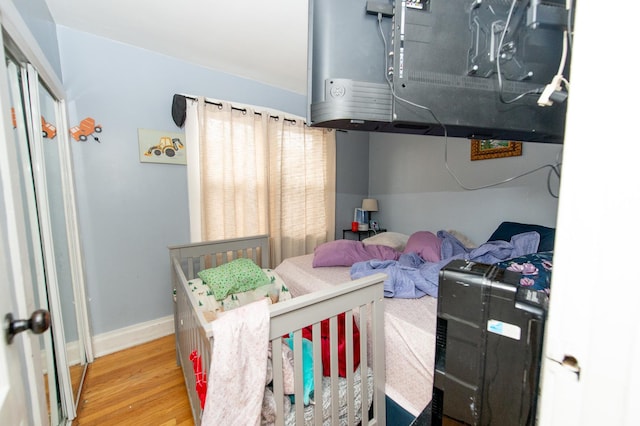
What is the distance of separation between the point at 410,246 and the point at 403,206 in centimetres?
121

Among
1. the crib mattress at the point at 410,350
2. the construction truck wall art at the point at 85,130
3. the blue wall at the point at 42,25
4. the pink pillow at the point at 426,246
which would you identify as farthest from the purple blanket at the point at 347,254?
the blue wall at the point at 42,25

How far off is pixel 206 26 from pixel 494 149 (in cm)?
263

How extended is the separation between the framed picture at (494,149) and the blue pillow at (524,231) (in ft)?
2.11

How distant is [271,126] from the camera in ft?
8.43

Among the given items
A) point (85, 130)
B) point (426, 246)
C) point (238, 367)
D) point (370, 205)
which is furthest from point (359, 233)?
point (85, 130)

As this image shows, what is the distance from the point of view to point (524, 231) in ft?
6.93

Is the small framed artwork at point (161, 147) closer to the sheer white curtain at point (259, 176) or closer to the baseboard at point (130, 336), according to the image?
the sheer white curtain at point (259, 176)

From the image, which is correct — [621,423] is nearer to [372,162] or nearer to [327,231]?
[327,231]

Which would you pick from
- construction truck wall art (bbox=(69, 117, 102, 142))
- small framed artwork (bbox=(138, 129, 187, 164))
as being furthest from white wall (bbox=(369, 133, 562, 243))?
construction truck wall art (bbox=(69, 117, 102, 142))

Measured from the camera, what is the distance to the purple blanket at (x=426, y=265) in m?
1.50

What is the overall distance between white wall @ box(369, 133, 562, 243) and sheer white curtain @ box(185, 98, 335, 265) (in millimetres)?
874

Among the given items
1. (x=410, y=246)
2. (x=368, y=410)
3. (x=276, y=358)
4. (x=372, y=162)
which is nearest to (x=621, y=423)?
(x=276, y=358)

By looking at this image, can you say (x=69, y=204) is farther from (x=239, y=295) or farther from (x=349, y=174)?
(x=349, y=174)

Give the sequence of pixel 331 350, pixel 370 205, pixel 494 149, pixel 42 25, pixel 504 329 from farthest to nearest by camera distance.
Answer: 1. pixel 370 205
2. pixel 494 149
3. pixel 42 25
4. pixel 331 350
5. pixel 504 329
